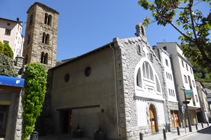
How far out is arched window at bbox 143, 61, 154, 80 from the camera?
50.7 feet

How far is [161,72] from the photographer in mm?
19141

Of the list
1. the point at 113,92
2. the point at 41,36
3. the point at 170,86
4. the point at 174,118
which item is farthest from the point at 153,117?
the point at 41,36

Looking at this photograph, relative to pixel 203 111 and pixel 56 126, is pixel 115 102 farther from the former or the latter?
pixel 203 111

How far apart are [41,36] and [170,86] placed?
19.5 meters

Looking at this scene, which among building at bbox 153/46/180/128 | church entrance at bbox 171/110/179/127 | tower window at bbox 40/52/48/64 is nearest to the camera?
church entrance at bbox 171/110/179/127

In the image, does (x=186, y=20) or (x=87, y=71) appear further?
(x=87, y=71)

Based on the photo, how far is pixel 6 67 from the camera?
30.3ft

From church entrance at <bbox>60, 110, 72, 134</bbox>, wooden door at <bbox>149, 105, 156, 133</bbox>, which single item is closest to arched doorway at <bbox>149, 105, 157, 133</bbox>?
wooden door at <bbox>149, 105, 156, 133</bbox>

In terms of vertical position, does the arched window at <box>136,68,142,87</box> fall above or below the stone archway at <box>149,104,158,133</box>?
above

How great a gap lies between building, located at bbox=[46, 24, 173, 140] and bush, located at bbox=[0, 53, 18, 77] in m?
6.42

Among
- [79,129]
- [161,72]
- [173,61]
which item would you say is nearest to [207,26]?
[79,129]

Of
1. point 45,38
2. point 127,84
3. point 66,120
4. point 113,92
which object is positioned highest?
point 45,38

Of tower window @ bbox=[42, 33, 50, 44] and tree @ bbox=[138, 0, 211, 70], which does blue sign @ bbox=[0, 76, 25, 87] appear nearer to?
tree @ bbox=[138, 0, 211, 70]

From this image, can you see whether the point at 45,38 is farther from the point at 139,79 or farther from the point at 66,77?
the point at 139,79
